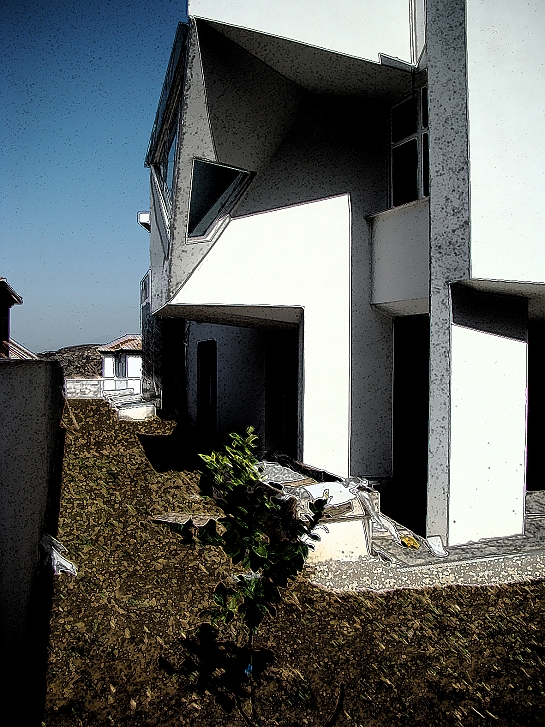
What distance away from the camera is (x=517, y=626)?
5.01 meters

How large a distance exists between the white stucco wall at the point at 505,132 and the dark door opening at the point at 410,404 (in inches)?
113

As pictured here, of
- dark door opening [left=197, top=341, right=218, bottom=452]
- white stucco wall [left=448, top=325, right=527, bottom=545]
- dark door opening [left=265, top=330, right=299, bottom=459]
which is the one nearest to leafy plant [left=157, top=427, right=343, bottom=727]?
white stucco wall [left=448, top=325, right=527, bottom=545]

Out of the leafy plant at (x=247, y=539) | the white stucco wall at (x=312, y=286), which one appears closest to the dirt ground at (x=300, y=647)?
the leafy plant at (x=247, y=539)

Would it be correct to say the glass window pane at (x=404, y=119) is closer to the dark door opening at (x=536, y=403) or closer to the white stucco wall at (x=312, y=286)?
the white stucco wall at (x=312, y=286)

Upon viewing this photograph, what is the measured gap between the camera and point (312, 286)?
876 centimetres

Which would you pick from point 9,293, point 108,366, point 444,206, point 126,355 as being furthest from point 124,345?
point 444,206

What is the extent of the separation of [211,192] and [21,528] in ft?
19.2

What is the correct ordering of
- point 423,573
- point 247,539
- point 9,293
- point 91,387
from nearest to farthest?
point 247,539
point 423,573
point 9,293
point 91,387

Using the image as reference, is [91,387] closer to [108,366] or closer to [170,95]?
[108,366]

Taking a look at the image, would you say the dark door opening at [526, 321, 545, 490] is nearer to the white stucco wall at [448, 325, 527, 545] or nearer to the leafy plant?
the white stucco wall at [448, 325, 527, 545]

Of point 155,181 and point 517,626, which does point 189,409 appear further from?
point 517,626

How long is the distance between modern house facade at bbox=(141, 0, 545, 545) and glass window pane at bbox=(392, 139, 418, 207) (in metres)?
0.03

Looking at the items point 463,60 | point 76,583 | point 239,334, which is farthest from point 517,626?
point 239,334

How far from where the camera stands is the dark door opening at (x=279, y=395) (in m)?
11.5
